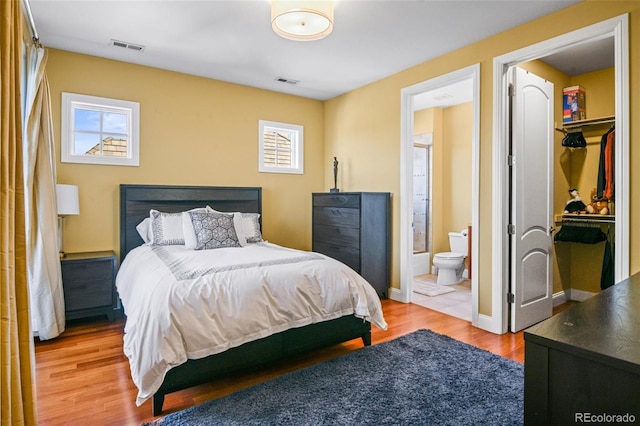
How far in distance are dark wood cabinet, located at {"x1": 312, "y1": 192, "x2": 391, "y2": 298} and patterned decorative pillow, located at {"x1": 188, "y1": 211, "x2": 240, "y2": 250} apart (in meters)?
1.32

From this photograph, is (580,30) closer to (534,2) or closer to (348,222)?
(534,2)

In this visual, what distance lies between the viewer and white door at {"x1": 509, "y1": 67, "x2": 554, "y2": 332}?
3.20m

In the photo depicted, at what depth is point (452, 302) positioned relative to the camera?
4199 millimetres

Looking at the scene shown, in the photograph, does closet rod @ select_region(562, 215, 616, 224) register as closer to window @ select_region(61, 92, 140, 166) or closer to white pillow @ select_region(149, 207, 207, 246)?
white pillow @ select_region(149, 207, 207, 246)

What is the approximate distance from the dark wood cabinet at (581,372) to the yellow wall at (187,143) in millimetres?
4000

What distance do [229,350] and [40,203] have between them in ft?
6.87

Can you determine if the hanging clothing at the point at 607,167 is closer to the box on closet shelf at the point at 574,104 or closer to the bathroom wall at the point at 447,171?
the box on closet shelf at the point at 574,104

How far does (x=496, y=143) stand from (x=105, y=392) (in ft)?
11.4

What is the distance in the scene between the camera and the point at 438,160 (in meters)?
5.74

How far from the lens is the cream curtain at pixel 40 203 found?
Result: 114 inches

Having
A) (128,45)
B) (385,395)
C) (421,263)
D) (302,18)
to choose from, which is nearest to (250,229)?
(128,45)

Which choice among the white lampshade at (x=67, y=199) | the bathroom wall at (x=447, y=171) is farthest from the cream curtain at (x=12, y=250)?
the bathroom wall at (x=447, y=171)

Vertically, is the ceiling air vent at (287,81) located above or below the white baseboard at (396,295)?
above

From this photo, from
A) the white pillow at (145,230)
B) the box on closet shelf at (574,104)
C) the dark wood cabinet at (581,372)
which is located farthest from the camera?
the box on closet shelf at (574,104)
